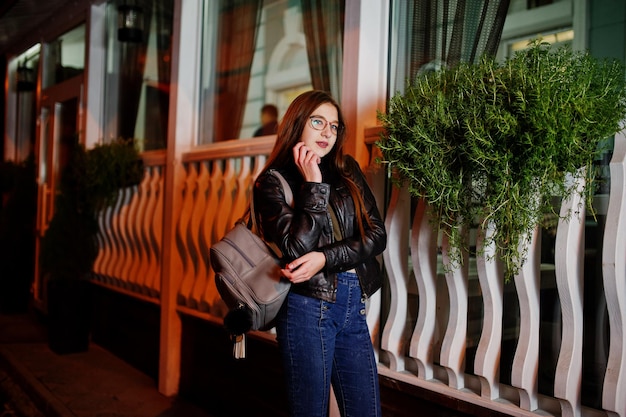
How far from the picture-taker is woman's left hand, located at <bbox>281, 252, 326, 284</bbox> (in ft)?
6.07

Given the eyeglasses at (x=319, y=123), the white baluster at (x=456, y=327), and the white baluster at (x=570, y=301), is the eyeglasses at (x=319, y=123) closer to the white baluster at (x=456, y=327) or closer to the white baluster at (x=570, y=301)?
the white baluster at (x=456, y=327)

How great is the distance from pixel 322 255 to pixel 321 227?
90 millimetres

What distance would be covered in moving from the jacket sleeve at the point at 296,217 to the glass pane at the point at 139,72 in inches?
120

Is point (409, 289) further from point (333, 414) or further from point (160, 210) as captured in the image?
point (160, 210)

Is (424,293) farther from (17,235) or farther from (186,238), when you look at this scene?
(17,235)

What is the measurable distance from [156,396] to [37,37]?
4.87 meters

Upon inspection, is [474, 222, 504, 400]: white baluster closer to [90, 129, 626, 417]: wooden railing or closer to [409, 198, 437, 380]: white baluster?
[90, 129, 626, 417]: wooden railing

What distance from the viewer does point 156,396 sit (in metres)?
3.84

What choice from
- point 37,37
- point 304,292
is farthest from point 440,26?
point 37,37

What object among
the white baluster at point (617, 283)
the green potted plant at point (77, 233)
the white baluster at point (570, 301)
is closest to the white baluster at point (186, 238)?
the green potted plant at point (77, 233)

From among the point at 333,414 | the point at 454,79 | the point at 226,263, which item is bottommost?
the point at 333,414

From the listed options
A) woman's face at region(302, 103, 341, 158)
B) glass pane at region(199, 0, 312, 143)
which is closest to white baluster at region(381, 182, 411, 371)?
woman's face at region(302, 103, 341, 158)

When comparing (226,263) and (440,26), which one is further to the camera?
(440,26)

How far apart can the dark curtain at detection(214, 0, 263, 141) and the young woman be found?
2095 mm
